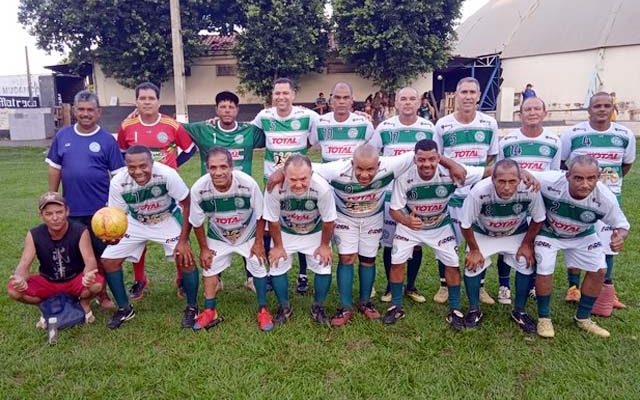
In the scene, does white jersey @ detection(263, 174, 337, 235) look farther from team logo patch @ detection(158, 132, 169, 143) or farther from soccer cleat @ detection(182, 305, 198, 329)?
team logo patch @ detection(158, 132, 169, 143)

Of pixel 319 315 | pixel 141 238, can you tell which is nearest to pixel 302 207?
pixel 319 315

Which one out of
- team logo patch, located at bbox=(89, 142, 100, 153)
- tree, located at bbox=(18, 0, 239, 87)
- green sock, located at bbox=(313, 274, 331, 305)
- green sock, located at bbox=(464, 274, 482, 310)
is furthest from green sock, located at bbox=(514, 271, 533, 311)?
tree, located at bbox=(18, 0, 239, 87)

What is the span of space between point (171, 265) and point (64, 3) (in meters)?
16.8

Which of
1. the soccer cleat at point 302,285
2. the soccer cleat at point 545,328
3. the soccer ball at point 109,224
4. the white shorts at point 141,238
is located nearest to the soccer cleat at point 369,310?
the soccer cleat at point 302,285

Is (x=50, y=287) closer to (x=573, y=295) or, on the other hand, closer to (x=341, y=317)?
(x=341, y=317)

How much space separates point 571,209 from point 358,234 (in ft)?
6.00

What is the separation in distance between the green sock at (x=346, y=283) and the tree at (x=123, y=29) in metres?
16.7

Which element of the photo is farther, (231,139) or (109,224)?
(231,139)

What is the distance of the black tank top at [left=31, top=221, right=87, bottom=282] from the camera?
431cm

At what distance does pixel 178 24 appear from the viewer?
16.2 m

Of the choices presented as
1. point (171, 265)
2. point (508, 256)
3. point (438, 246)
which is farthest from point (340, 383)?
point (171, 265)

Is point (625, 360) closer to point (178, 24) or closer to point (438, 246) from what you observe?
point (438, 246)

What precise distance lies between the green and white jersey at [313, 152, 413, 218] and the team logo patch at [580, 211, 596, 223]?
4.87ft

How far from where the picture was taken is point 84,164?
15.1 ft
